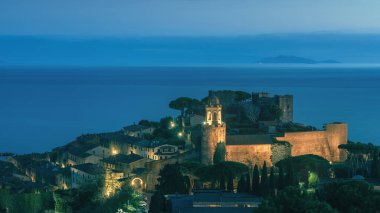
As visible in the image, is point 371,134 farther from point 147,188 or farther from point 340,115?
point 147,188

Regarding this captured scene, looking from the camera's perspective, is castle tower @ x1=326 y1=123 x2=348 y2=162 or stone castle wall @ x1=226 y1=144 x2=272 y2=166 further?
castle tower @ x1=326 y1=123 x2=348 y2=162

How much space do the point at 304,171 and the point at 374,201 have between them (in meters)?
11.6

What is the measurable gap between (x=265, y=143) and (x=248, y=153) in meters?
1.10

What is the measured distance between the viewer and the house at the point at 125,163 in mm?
31719

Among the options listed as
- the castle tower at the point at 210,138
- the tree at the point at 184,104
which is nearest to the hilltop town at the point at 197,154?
the castle tower at the point at 210,138

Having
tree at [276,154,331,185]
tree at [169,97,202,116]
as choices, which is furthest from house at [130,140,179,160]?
tree at [169,97,202,116]

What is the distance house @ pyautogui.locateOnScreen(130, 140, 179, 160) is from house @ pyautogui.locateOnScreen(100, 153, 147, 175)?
3.19ft

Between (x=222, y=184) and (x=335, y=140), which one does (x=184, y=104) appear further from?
(x=222, y=184)

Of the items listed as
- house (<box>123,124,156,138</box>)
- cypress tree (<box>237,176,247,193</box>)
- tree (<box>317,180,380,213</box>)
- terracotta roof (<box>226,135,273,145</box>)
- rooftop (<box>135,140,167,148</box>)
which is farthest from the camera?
house (<box>123,124,156,138</box>)

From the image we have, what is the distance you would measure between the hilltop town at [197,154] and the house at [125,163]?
0.18 ft

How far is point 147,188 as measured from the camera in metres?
30.0

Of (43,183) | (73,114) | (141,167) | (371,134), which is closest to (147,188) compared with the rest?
(141,167)

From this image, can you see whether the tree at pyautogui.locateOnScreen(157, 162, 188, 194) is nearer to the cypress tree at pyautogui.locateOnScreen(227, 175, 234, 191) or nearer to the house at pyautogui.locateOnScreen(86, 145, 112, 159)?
the cypress tree at pyautogui.locateOnScreen(227, 175, 234, 191)

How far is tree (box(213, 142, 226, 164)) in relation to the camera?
30497mm
